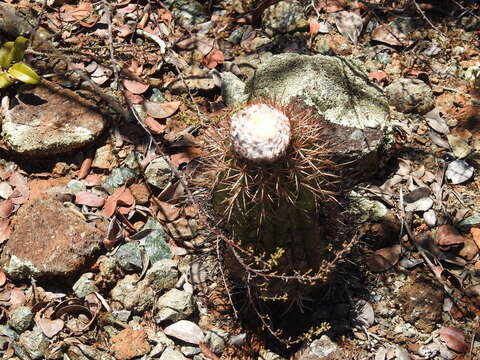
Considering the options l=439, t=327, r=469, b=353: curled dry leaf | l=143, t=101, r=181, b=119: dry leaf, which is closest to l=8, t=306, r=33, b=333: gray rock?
l=143, t=101, r=181, b=119: dry leaf

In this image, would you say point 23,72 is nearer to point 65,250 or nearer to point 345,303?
point 65,250

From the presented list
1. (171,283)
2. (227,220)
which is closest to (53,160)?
(171,283)

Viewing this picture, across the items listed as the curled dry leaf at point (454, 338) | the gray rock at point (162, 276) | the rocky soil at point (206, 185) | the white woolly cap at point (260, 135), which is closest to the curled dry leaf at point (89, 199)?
the rocky soil at point (206, 185)

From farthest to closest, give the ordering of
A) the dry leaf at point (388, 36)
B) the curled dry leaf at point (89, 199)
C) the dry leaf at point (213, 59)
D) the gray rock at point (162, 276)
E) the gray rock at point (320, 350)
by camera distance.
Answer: the dry leaf at point (388, 36) < the dry leaf at point (213, 59) < the curled dry leaf at point (89, 199) < the gray rock at point (162, 276) < the gray rock at point (320, 350)

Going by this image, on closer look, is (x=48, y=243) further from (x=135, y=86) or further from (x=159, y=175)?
(x=135, y=86)

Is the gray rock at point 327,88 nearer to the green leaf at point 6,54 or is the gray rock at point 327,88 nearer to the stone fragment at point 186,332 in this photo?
the stone fragment at point 186,332

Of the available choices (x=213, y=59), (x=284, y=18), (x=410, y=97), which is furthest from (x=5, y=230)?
(x=410, y=97)
